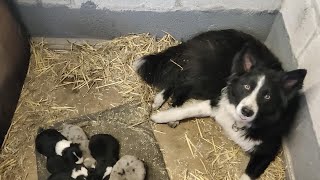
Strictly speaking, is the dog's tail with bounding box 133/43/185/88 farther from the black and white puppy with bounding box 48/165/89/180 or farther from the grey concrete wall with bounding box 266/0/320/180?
the black and white puppy with bounding box 48/165/89/180

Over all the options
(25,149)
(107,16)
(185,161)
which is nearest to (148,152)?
(185,161)

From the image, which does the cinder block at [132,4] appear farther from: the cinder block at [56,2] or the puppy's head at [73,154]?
the puppy's head at [73,154]

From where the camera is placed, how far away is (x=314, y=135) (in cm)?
242

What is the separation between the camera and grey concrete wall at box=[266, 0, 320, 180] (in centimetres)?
242

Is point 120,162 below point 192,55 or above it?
below

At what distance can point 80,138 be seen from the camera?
2715 mm

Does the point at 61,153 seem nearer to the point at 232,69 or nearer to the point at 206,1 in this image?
the point at 232,69

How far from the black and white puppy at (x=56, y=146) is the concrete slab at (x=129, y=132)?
0.19 m

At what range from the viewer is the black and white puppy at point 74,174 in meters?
2.44

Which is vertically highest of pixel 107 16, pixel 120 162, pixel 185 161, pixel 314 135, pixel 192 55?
pixel 107 16

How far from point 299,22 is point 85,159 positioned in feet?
5.61

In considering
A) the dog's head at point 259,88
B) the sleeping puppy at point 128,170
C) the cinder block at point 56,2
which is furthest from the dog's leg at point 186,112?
the cinder block at point 56,2

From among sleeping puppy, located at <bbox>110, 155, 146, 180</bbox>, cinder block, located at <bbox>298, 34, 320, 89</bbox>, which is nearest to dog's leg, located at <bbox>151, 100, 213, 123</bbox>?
sleeping puppy, located at <bbox>110, 155, 146, 180</bbox>

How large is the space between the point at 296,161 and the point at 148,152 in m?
1.02
